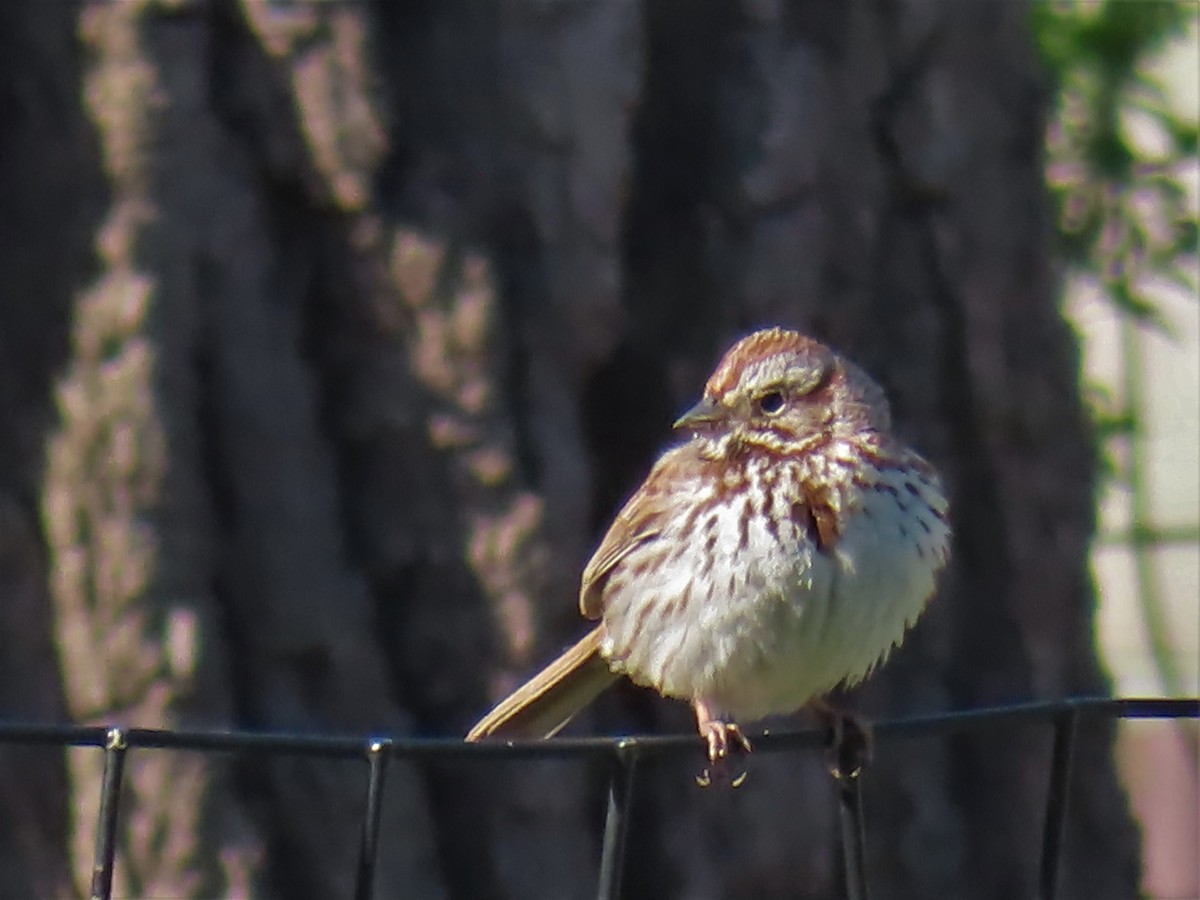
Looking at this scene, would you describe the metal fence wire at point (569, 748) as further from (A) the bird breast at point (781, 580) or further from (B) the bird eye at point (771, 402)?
(B) the bird eye at point (771, 402)

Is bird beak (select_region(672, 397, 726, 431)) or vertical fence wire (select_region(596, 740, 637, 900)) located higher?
bird beak (select_region(672, 397, 726, 431))

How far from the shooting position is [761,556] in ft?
11.4

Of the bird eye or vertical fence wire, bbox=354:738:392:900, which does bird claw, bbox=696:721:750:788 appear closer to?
the bird eye

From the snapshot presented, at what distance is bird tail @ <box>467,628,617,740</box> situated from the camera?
148 inches

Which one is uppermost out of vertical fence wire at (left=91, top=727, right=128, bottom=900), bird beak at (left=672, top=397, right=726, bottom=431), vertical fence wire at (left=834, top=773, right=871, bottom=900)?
bird beak at (left=672, top=397, right=726, bottom=431)

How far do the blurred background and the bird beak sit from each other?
1.50ft

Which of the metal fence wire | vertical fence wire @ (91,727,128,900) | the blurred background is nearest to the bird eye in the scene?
the blurred background

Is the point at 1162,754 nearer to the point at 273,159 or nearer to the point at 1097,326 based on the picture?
the point at 1097,326

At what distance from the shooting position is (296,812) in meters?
4.02

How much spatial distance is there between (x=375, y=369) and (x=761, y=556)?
1.02m

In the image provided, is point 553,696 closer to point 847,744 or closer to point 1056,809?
point 847,744

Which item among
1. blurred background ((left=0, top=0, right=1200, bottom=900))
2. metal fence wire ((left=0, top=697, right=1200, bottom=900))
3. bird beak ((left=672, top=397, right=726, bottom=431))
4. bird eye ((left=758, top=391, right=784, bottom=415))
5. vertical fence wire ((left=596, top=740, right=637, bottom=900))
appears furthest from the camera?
blurred background ((left=0, top=0, right=1200, bottom=900))

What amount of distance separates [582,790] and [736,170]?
1.33 metres

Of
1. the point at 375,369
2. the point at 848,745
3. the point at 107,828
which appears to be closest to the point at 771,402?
the point at 848,745
